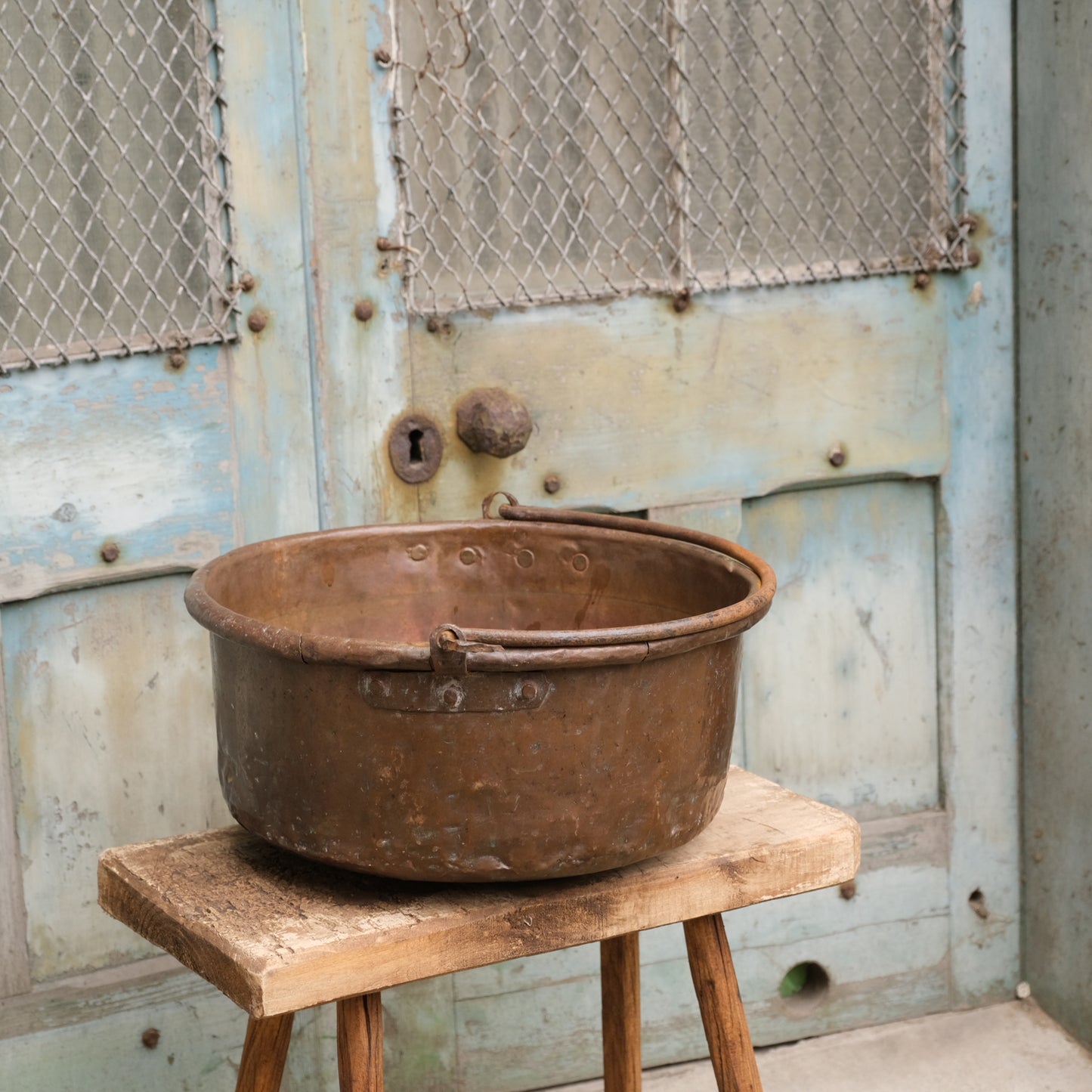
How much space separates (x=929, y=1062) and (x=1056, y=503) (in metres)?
0.82

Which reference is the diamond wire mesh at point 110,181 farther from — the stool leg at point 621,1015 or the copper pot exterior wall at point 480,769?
the stool leg at point 621,1015

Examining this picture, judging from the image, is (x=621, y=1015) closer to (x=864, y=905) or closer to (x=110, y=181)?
(x=864, y=905)

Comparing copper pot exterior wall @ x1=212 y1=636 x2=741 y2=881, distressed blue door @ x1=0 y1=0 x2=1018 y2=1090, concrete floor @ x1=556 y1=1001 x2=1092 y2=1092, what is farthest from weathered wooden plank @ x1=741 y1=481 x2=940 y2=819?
copper pot exterior wall @ x1=212 y1=636 x2=741 y2=881

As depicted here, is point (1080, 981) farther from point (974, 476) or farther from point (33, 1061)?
point (33, 1061)

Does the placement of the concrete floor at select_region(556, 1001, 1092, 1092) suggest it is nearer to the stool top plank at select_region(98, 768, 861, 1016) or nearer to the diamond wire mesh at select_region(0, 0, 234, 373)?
the stool top plank at select_region(98, 768, 861, 1016)

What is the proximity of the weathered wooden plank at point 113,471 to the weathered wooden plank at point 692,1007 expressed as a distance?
77 centimetres

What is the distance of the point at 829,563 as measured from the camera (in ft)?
7.71

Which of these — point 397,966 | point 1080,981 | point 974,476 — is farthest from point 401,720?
point 1080,981

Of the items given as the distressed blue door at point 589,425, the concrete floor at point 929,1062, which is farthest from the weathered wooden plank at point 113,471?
the concrete floor at point 929,1062

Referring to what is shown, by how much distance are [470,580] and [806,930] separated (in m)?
0.92

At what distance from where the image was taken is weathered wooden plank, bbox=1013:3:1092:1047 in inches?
88.2

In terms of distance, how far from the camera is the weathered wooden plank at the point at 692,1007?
227 centimetres

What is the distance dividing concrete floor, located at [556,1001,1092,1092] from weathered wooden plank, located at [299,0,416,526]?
93cm

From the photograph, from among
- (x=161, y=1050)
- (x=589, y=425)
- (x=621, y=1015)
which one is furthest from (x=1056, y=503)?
(x=161, y=1050)
